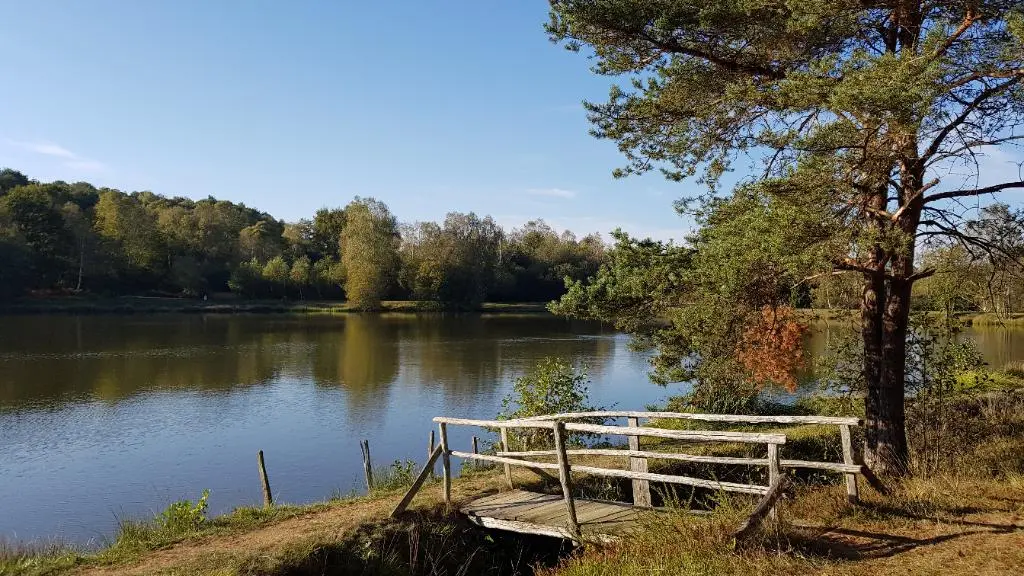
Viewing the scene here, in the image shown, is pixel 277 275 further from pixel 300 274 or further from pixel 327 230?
pixel 327 230

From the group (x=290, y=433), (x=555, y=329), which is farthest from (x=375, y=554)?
(x=555, y=329)

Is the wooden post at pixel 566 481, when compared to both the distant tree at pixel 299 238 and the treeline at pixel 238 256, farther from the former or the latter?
the distant tree at pixel 299 238

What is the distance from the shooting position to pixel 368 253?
74438 millimetres

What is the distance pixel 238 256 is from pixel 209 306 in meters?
12.3

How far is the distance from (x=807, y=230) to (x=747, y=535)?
12.4 feet

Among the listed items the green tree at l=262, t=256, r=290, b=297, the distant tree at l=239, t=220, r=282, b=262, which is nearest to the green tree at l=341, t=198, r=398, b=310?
the green tree at l=262, t=256, r=290, b=297

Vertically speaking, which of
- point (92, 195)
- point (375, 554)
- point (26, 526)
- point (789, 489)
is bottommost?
point (26, 526)

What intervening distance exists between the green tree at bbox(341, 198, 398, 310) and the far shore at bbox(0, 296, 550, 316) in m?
2.28

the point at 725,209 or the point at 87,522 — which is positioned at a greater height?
the point at 725,209

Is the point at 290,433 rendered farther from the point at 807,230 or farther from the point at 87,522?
the point at 807,230

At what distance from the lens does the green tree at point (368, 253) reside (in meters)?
74.7

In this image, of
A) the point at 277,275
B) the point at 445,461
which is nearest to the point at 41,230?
the point at 277,275

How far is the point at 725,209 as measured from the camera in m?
9.72

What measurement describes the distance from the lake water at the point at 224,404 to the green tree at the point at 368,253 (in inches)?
1012
